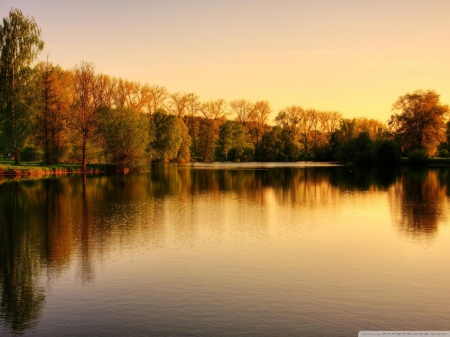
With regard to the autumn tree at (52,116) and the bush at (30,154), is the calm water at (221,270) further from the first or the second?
the bush at (30,154)

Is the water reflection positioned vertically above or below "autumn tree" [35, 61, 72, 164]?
below

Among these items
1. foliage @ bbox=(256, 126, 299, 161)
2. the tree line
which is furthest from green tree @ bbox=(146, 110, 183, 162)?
foliage @ bbox=(256, 126, 299, 161)

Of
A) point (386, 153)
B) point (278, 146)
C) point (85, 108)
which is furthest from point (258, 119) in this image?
point (85, 108)

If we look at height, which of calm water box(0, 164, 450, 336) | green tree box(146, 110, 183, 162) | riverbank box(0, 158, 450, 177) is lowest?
calm water box(0, 164, 450, 336)

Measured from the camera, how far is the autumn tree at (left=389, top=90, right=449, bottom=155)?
3167 inches

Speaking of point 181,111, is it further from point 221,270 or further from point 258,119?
point 221,270

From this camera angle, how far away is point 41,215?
2192cm

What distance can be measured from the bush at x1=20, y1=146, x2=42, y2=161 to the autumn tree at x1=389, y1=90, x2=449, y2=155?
61897 mm

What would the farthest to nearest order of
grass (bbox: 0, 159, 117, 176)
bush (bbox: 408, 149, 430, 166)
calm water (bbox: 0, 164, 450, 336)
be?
bush (bbox: 408, 149, 430, 166)
grass (bbox: 0, 159, 117, 176)
calm water (bbox: 0, 164, 450, 336)

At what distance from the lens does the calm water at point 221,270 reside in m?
8.84

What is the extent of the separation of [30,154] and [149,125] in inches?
670

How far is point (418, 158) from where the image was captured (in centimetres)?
7906

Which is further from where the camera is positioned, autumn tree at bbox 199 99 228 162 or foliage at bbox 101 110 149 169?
autumn tree at bbox 199 99 228 162

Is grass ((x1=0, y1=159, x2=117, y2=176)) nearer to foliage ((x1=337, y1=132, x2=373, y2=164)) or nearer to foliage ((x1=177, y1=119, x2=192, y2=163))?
foliage ((x1=177, y1=119, x2=192, y2=163))
